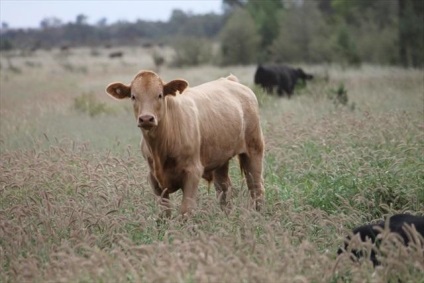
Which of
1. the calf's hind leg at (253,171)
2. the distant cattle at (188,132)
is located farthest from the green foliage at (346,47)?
the distant cattle at (188,132)

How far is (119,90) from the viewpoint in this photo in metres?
8.03

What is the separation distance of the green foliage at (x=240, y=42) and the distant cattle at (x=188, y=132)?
42.0 m

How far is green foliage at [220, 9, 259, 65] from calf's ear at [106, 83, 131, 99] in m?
43.1

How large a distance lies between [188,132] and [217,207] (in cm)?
108

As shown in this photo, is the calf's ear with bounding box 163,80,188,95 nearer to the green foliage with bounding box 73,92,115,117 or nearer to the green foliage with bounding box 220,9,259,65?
the green foliage with bounding box 73,92,115,117

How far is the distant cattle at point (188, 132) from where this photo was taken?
767 cm

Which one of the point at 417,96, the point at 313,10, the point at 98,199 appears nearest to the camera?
the point at 98,199

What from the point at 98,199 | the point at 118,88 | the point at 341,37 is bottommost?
the point at 341,37

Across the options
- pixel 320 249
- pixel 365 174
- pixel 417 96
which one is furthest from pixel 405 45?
pixel 320 249

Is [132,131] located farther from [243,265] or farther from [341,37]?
[341,37]

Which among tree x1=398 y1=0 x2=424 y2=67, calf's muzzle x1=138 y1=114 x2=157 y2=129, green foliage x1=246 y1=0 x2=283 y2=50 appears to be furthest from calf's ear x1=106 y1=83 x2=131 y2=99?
green foliage x1=246 y1=0 x2=283 y2=50

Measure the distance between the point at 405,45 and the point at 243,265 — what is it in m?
33.1

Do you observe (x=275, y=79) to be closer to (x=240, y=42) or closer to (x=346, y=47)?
(x=346, y=47)

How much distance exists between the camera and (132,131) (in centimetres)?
1479
